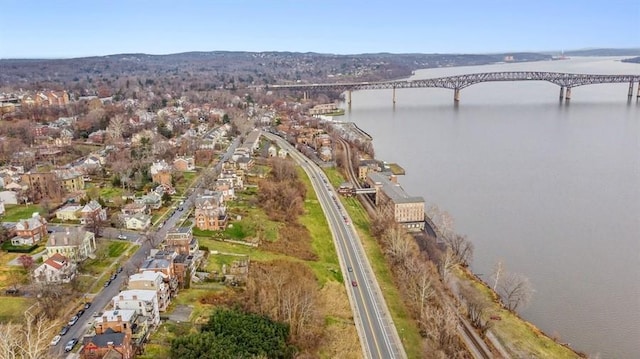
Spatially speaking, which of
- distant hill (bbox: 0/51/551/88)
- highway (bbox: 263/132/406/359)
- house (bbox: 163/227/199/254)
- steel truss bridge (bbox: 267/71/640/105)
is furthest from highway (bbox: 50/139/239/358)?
distant hill (bbox: 0/51/551/88)

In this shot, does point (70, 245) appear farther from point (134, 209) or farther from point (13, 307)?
point (134, 209)

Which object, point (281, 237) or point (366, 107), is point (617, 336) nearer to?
point (281, 237)

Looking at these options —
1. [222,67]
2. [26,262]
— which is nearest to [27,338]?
[26,262]

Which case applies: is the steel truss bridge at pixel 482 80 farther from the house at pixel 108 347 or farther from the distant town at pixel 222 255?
the house at pixel 108 347

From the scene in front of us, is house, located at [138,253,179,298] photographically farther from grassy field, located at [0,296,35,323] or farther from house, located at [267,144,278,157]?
house, located at [267,144,278,157]

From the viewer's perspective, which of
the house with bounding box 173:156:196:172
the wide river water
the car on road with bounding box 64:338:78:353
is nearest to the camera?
the car on road with bounding box 64:338:78:353
